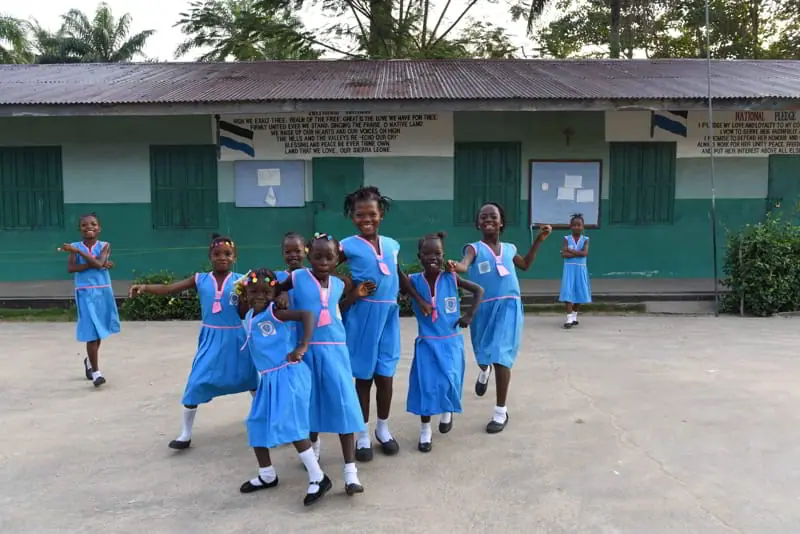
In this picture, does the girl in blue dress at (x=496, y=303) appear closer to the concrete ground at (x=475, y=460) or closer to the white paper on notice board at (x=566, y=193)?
the concrete ground at (x=475, y=460)

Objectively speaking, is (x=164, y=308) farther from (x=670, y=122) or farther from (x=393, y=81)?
(x=670, y=122)

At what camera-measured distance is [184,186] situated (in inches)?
427

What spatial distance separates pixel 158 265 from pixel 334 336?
830cm

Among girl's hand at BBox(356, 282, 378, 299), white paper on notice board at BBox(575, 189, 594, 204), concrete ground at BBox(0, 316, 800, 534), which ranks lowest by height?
concrete ground at BBox(0, 316, 800, 534)

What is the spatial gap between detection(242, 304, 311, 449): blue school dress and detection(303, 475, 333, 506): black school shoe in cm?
27

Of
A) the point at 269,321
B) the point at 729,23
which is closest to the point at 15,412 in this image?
the point at 269,321

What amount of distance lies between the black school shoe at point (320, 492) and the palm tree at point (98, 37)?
34527 millimetres

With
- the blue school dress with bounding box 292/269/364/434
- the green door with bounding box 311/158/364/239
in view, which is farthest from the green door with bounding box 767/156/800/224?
the blue school dress with bounding box 292/269/364/434

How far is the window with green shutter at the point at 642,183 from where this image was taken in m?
10.8

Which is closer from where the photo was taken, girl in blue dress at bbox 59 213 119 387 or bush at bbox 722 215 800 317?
girl in blue dress at bbox 59 213 119 387

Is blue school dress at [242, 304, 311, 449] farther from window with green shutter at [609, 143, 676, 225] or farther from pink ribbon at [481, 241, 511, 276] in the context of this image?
window with green shutter at [609, 143, 676, 225]

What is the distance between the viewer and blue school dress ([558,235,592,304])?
312 inches

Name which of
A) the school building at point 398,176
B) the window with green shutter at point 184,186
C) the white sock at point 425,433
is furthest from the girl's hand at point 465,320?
the window with green shutter at point 184,186

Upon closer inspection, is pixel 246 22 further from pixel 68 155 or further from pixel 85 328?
pixel 85 328
